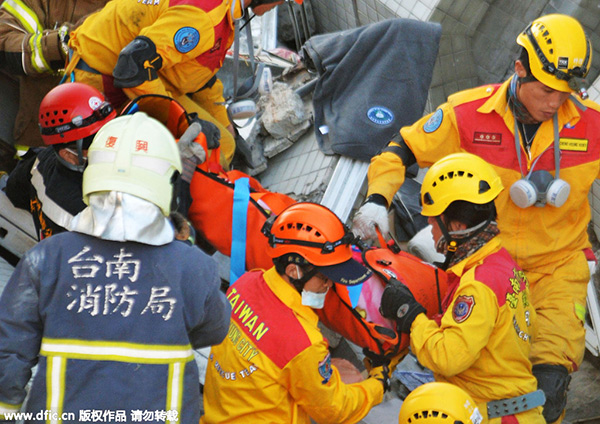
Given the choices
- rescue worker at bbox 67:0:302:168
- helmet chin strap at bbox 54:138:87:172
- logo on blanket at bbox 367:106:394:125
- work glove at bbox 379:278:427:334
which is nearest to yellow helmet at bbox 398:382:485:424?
work glove at bbox 379:278:427:334

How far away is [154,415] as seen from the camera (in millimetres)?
2324

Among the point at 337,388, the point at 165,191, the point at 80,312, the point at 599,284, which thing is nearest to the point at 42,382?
the point at 80,312

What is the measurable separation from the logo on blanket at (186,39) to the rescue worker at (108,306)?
198 centimetres

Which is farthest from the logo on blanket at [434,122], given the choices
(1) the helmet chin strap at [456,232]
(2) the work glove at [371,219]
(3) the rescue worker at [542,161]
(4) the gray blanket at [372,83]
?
(4) the gray blanket at [372,83]

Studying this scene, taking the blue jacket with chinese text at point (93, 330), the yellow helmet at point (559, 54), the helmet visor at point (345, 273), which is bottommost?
the helmet visor at point (345, 273)

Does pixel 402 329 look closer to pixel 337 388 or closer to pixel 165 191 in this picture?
pixel 337 388

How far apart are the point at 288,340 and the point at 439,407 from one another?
2.16 feet

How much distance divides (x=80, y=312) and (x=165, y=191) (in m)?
0.45

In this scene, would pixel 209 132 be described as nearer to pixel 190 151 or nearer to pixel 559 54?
pixel 190 151

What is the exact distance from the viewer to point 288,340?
306cm

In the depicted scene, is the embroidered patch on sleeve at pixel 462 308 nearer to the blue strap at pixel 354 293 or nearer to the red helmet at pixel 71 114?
the blue strap at pixel 354 293

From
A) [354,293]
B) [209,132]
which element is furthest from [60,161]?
[354,293]

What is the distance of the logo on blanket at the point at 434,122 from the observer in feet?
13.8

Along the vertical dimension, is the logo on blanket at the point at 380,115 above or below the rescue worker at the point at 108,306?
below
